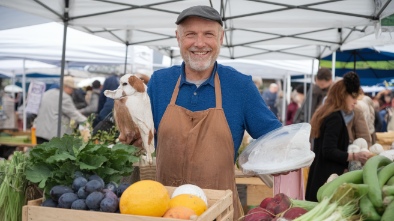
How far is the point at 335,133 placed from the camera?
444cm

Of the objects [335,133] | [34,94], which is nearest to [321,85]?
[335,133]

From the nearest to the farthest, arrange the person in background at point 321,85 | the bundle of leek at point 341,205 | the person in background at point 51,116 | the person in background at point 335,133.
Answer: the bundle of leek at point 341,205 < the person in background at point 335,133 < the person in background at point 321,85 < the person in background at point 51,116

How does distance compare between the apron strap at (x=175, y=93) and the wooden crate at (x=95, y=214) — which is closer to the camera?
the wooden crate at (x=95, y=214)

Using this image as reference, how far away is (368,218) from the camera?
1.60 m

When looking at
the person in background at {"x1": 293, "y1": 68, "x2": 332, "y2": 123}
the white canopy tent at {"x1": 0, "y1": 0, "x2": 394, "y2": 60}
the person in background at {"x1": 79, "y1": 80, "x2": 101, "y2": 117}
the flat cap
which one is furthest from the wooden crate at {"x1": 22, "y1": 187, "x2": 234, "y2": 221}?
the person in background at {"x1": 79, "y1": 80, "x2": 101, "y2": 117}

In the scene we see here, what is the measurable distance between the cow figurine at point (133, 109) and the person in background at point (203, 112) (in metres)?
0.08

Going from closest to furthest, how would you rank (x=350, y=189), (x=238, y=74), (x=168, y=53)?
(x=350, y=189)
(x=238, y=74)
(x=168, y=53)

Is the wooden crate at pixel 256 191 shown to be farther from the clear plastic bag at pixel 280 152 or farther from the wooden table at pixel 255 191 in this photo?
the clear plastic bag at pixel 280 152

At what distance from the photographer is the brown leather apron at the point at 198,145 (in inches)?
91.0

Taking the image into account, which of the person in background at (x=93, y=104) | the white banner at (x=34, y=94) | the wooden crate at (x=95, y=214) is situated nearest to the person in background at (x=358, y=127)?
the wooden crate at (x=95, y=214)

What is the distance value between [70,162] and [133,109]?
1.66ft

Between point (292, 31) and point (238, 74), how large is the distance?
16.3 ft

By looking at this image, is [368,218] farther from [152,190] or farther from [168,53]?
[168,53]

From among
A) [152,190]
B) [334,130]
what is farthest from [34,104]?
[152,190]
